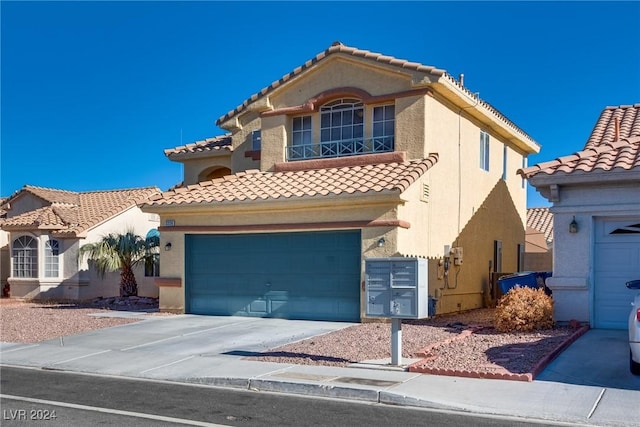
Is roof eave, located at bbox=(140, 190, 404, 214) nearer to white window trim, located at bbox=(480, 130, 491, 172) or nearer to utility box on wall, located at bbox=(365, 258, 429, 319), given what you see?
utility box on wall, located at bbox=(365, 258, 429, 319)

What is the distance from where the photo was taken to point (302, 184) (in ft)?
59.6

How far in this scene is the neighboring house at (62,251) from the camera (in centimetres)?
2658

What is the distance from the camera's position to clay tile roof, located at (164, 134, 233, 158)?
77.0 feet

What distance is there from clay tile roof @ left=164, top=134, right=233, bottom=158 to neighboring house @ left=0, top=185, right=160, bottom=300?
264 cm

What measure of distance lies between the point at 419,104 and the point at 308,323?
20.8ft

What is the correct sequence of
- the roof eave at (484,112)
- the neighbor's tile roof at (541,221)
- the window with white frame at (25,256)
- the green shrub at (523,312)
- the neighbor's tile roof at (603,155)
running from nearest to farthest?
the green shrub at (523,312)
the neighbor's tile roof at (603,155)
the roof eave at (484,112)
the window with white frame at (25,256)
the neighbor's tile roof at (541,221)

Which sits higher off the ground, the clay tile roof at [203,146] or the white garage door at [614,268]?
the clay tile roof at [203,146]

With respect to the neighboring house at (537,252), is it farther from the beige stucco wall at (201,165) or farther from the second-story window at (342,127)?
the beige stucco wall at (201,165)

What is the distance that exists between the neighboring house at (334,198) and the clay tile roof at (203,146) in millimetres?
1405

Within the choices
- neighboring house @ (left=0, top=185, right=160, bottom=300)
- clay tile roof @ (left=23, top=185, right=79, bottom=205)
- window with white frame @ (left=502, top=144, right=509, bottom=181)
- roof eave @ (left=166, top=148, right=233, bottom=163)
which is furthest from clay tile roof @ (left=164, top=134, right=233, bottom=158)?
window with white frame @ (left=502, top=144, right=509, bottom=181)

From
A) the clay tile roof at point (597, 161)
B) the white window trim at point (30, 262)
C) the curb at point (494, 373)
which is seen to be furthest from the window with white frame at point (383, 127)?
the white window trim at point (30, 262)

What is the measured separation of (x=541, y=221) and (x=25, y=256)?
82.0ft

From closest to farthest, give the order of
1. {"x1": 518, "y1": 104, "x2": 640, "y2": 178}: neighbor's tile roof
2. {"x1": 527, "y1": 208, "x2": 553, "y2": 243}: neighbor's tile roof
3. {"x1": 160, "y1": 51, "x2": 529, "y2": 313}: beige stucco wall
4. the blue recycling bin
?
{"x1": 518, "y1": 104, "x2": 640, "y2": 178}: neighbor's tile roof
{"x1": 160, "y1": 51, "x2": 529, "y2": 313}: beige stucco wall
the blue recycling bin
{"x1": 527, "y1": 208, "x2": 553, "y2": 243}: neighbor's tile roof

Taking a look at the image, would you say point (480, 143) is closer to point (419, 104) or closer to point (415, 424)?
point (419, 104)
